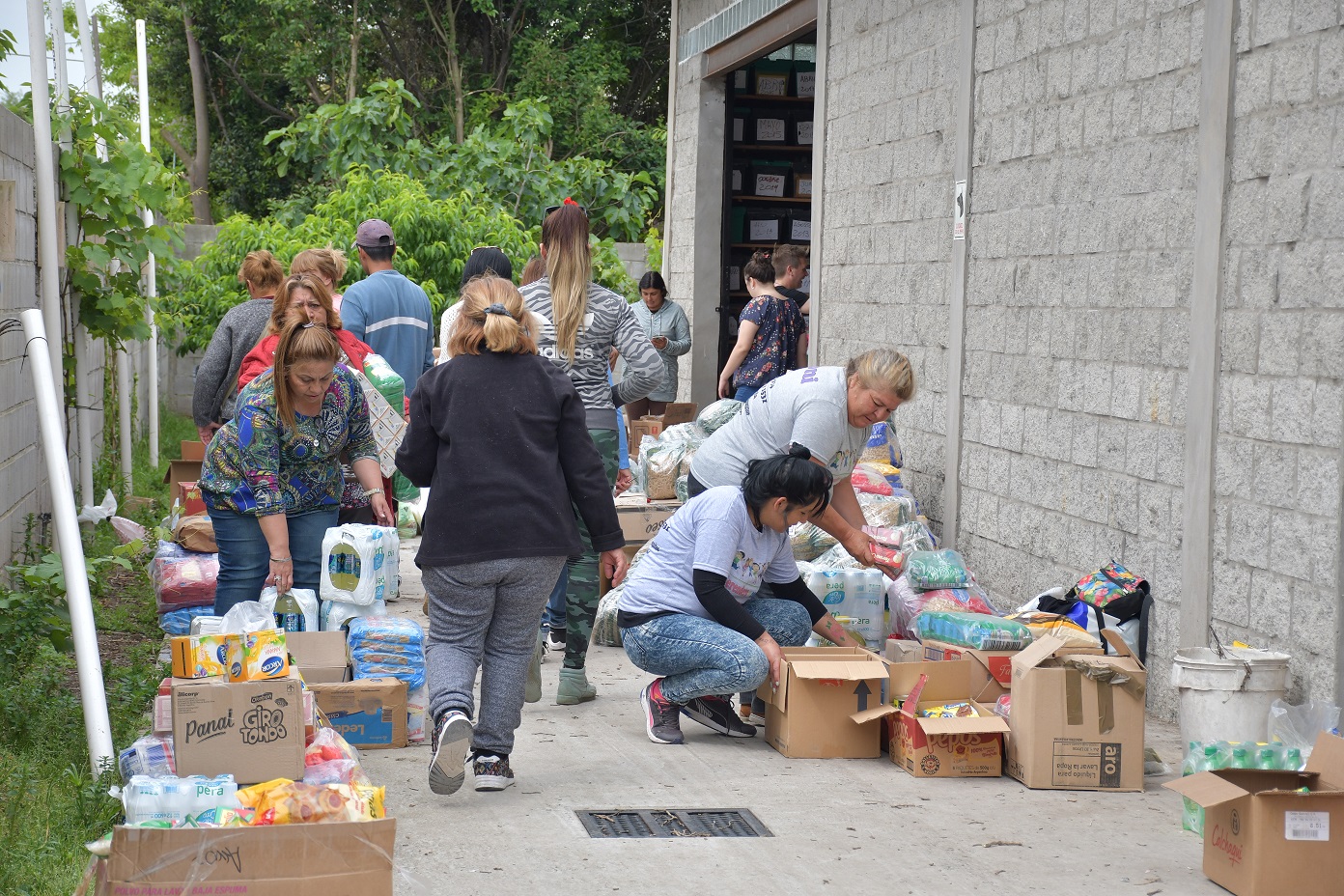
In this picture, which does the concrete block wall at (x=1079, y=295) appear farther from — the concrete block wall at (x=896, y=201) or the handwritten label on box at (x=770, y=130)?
the handwritten label on box at (x=770, y=130)

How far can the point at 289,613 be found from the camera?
5195 mm

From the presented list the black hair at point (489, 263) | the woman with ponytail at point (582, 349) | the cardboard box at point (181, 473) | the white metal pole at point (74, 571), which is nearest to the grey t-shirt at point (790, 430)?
the woman with ponytail at point (582, 349)

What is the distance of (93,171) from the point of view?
804 centimetres

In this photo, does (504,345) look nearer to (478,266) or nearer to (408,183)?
(478,266)

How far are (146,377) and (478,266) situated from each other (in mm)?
7129

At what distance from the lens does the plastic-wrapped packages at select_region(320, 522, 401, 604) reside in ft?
17.4

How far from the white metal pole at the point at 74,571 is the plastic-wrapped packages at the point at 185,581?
2.21 metres

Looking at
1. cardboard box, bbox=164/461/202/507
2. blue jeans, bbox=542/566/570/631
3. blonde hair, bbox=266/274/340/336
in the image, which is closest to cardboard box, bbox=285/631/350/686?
blonde hair, bbox=266/274/340/336

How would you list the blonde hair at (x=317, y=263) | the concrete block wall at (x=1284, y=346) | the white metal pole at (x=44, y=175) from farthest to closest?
the white metal pole at (x=44, y=175) < the blonde hair at (x=317, y=263) < the concrete block wall at (x=1284, y=346)

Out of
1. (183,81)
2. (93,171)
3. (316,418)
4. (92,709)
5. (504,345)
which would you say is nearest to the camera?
(92,709)

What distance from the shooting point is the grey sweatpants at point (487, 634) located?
429 cm

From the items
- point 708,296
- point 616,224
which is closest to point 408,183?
point 708,296

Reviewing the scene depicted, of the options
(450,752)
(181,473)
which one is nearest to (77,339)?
(181,473)

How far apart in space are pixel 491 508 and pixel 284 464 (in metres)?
1.08
